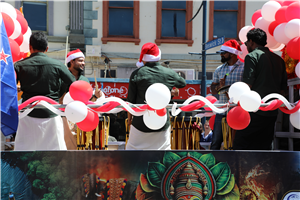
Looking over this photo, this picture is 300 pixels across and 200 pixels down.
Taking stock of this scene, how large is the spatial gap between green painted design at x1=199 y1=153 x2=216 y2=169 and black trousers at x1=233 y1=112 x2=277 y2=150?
3.50 ft

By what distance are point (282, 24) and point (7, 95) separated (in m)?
3.01

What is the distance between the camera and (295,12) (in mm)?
3527

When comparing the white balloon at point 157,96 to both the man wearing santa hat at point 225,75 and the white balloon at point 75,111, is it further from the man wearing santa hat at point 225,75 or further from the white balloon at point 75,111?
the man wearing santa hat at point 225,75

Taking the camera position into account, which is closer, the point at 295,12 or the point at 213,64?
the point at 295,12

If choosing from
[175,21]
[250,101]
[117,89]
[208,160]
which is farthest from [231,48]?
[175,21]

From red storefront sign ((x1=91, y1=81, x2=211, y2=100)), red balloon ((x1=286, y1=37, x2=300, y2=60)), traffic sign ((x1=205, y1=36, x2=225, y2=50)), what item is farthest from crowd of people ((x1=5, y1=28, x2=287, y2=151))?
red storefront sign ((x1=91, y1=81, x2=211, y2=100))

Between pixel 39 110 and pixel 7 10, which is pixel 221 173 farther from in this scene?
pixel 7 10

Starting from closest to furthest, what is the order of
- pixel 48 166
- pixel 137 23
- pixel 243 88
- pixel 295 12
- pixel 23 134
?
1. pixel 48 166
2. pixel 243 88
3. pixel 23 134
4. pixel 295 12
5. pixel 137 23

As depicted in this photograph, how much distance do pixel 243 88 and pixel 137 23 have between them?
9.35 metres

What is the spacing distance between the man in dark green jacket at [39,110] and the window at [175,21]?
864 centimetres

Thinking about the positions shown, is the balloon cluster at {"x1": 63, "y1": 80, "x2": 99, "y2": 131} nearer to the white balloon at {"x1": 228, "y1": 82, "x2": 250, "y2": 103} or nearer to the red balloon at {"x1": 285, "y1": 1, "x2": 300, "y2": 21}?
the white balloon at {"x1": 228, "y1": 82, "x2": 250, "y2": 103}

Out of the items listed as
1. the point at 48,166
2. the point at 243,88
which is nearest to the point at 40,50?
the point at 48,166

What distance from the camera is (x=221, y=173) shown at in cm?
245

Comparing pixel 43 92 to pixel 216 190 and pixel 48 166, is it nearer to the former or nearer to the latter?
pixel 48 166
